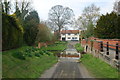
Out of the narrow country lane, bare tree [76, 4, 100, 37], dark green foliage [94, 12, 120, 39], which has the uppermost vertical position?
bare tree [76, 4, 100, 37]

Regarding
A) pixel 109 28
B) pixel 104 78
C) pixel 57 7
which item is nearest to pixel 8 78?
pixel 104 78

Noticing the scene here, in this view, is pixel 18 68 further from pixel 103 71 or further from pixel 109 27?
pixel 109 27

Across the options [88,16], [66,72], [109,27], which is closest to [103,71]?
[66,72]

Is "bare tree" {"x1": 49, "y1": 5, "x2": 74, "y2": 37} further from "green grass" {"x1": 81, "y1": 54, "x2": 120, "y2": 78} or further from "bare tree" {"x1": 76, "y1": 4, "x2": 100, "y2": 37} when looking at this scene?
"green grass" {"x1": 81, "y1": 54, "x2": 120, "y2": 78}

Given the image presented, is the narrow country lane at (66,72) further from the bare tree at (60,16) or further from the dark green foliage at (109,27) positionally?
the bare tree at (60,16)

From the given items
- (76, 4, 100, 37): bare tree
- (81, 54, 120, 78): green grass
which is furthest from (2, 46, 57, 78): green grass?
(76, 4, 100, 37): bare tree

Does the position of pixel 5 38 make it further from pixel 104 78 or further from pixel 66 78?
pixel 104 78

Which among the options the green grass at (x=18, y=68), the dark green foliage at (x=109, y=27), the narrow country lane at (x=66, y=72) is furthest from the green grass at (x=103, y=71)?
the dark green foliage at (x=109, y=27)

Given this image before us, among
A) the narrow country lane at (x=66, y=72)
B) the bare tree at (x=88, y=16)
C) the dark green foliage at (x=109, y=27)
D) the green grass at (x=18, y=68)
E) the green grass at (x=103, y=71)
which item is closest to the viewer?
the green grass at (x=18, y=68)

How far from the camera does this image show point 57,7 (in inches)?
1906

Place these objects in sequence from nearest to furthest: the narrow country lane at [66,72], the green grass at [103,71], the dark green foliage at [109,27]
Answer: the green grass at [103,71] → the narrow country lane at [66,72] → the dark green foliage at [109,27]

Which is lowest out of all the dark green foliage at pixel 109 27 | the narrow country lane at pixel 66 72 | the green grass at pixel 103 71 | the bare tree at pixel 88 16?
the narrow country lane at pixel 66 72

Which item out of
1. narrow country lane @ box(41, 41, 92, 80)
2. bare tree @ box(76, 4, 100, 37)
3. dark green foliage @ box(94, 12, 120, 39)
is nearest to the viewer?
narrow country lane @ box(41, 41, 92, 80)

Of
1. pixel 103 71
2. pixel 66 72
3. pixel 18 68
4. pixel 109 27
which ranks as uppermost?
pixel 109 27
